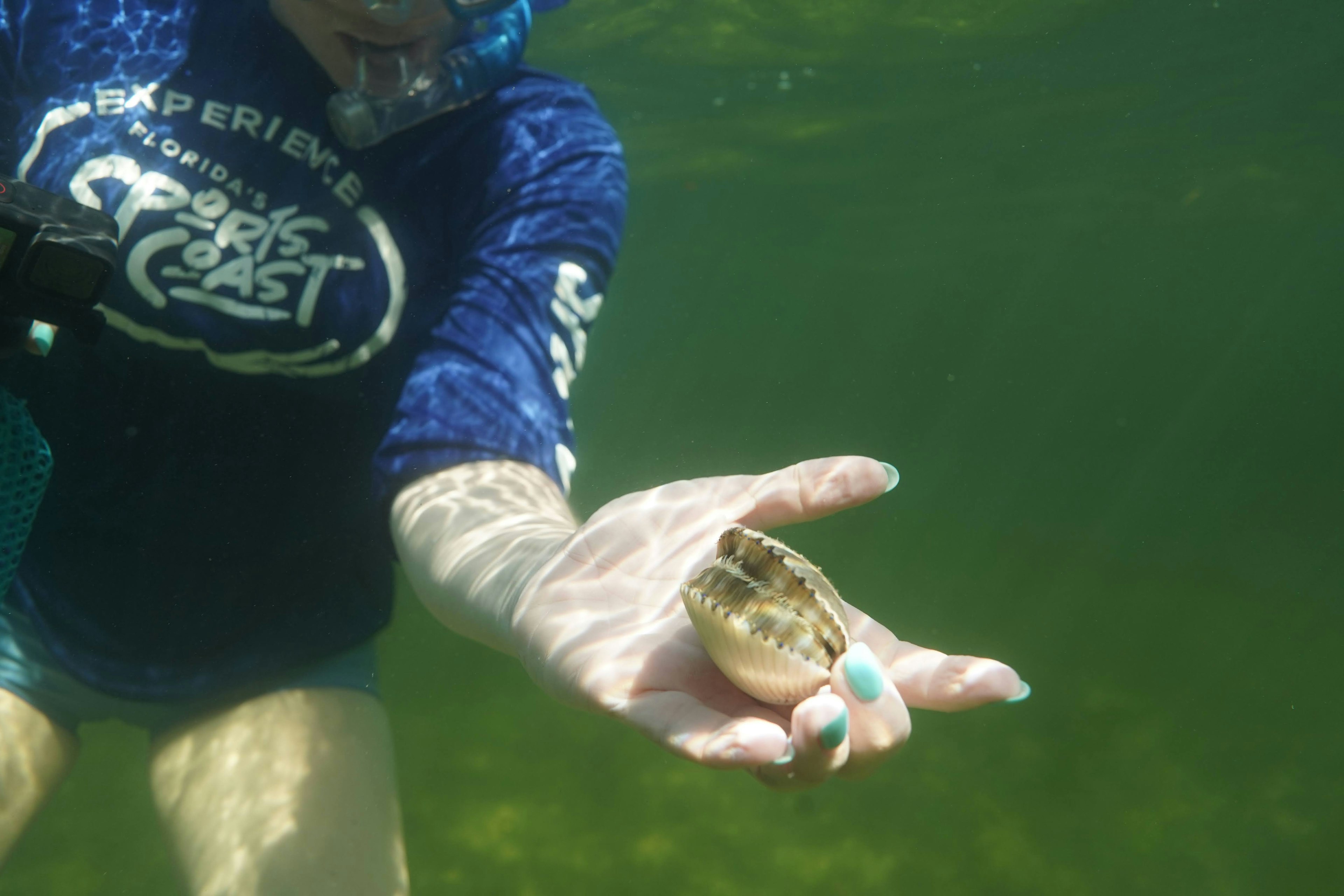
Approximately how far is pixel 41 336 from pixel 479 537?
124 cm

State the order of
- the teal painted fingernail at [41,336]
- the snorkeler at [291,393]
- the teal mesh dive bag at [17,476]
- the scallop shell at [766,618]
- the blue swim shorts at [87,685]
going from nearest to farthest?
the scallop shell at [766,618] → the teal painted fingernail at [41,336] → the teal mesh dive bag at [17,476] → the snorkeler at [291,393] → the blue swim shorts at [87,685]

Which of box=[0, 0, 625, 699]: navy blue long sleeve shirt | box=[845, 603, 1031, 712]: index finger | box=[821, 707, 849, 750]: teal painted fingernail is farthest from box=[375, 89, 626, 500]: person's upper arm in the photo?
box=[821, 707, 849, 750]: teal painted fingernail

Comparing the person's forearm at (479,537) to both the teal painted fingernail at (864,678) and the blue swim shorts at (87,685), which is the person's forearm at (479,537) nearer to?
the blue swim shorts at (87,685)

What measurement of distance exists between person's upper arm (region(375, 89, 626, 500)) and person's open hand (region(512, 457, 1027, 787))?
2.23 ft

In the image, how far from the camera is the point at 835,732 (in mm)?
1426

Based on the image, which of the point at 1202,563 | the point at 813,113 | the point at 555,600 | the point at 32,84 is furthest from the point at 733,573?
the point at 1202,563

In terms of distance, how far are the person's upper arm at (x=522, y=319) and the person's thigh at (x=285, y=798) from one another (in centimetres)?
96

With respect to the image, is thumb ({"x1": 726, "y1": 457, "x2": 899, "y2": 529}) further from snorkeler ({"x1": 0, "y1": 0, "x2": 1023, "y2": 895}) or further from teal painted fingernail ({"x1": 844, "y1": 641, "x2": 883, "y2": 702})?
teal painted fingernail ({"x1": 844, "y1": 641, "x2": 883, "y2": 702})

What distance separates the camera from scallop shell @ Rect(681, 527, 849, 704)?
1798mm

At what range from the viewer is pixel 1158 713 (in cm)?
1077

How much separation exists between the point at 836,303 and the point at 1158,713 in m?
45.4

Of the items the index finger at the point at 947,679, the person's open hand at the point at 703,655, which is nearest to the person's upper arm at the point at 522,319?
the person's open hand at the point at 703,655

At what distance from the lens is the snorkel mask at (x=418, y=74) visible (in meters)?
2.54

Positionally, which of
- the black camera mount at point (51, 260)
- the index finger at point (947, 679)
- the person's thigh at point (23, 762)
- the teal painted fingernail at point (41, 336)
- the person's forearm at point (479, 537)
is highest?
the black camera mount at point (51, 260)
